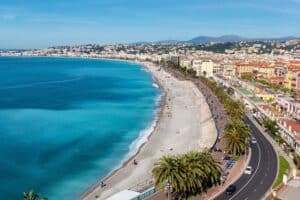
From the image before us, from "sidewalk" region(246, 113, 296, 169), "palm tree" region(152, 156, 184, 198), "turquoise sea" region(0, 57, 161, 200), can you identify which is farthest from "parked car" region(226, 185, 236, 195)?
"turquoise sea" region(0, 57, 161, 200)

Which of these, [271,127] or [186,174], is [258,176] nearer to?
[186,174]

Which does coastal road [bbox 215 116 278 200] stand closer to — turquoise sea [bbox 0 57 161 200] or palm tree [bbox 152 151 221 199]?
palm tree [bbox 152 151 221 199]

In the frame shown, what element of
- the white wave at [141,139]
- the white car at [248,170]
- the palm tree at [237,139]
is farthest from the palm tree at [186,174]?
the white wave at [141,139]

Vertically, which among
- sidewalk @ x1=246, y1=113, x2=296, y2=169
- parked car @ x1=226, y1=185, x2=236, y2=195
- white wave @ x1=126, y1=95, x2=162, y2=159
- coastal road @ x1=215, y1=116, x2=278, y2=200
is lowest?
white wave @ x1=126, y1=95, x2=162, y2=159

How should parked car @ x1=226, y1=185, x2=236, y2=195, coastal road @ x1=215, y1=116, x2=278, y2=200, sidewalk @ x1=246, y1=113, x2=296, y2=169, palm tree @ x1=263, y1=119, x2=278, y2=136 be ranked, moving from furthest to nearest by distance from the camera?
palm tree @ x1=263, y1=119, x2=278, y2=136, sidewalk @ x1=246, y1=113, x2=296, y2=169, parked car @ x1=226, y1=185, x2=236, y2=195, coastal road @ x1=215, y1=116, x2=278, y2=200

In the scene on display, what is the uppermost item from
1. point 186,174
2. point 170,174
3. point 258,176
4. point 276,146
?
point 170,174

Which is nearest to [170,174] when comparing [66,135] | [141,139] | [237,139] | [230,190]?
[230,190]
